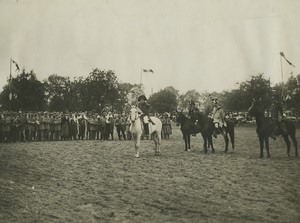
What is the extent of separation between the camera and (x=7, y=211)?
5227mm

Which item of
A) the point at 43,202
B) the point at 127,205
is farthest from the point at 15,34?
the point at 127,205

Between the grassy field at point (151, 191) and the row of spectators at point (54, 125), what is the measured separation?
8471mm

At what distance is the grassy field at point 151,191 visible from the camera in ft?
16.5

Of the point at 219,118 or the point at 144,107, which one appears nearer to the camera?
the point at 144,107

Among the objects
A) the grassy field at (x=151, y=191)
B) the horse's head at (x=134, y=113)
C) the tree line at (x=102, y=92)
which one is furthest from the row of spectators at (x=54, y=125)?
the horse's head at (x=134, y=113)

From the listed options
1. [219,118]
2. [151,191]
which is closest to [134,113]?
[219,118]

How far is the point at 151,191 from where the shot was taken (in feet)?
21.4

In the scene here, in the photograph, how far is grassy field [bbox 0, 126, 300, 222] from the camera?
5039mm

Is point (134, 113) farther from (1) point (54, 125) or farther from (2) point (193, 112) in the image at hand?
(1) point (54, 125)

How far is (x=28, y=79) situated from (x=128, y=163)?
14.2m

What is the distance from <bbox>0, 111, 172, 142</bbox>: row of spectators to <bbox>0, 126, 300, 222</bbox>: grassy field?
847cm

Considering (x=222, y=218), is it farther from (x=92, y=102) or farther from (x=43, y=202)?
(x=92, y=102)

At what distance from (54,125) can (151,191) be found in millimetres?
14439

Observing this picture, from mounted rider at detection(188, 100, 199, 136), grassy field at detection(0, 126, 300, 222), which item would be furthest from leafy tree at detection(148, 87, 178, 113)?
grassy field at detection(0, 126, 300, 222)
